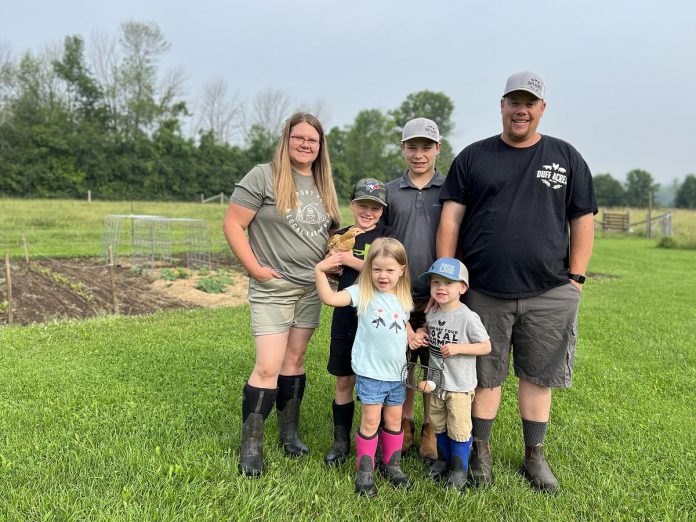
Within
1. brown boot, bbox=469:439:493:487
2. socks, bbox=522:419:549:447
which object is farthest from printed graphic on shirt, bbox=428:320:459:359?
socks, bbox=522:419:549:447

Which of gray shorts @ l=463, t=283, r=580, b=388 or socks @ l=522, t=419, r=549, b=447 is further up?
gray shorts @ l=463, t=283, r=580, b=388

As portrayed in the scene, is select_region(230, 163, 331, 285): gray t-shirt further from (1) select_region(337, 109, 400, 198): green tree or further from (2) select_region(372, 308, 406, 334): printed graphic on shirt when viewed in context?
(1) select_region(337, 109, 400, 198): green tree

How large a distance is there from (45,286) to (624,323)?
9.86 metres

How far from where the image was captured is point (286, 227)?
9.18 feet

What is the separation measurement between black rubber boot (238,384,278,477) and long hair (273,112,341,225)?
1070 mm

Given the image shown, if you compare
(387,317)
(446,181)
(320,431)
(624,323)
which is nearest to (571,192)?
(446,181)

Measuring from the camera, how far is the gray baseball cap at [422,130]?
9.12 feet

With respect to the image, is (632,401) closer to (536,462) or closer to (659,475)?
(659,475)

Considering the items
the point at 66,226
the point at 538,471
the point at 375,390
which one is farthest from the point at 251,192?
the point at 66,226

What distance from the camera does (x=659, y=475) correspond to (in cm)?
283

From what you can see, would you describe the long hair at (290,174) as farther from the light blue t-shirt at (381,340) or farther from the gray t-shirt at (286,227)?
the light blue t-shirt at (381,340)

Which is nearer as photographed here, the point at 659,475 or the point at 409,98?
the point at 659,475

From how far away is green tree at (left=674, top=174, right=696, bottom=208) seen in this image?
239ft

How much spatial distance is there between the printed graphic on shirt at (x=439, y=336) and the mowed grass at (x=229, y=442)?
2.43ft
